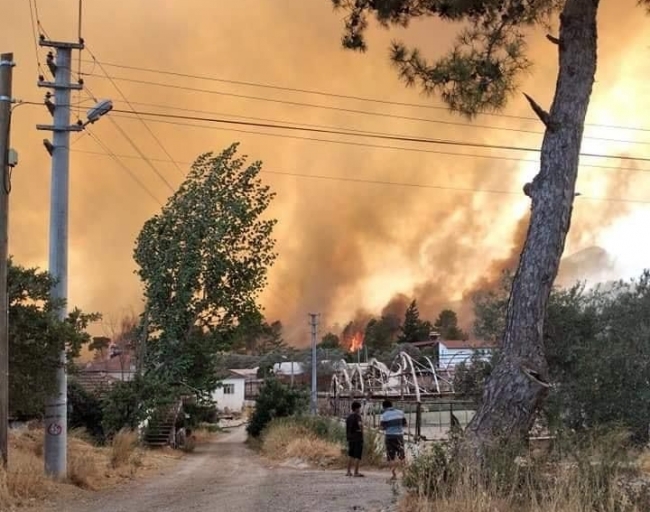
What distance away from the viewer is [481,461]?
8898 mm

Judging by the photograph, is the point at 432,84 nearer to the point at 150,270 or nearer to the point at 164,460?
the point at 164,460

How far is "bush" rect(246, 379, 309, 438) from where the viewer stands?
3872 cm

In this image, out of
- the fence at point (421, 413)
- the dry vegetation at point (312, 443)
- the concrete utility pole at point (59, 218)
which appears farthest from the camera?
the fence at point (421, 413)

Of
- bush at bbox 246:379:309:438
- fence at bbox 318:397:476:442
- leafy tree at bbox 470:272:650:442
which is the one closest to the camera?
leafy tree at bbox 470:272:650:442

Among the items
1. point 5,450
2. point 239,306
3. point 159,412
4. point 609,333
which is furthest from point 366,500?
point 239,306

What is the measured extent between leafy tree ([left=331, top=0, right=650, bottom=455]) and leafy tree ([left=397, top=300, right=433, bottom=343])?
4260 inches

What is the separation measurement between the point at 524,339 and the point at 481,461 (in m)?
2.15

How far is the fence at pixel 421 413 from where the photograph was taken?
932 inches

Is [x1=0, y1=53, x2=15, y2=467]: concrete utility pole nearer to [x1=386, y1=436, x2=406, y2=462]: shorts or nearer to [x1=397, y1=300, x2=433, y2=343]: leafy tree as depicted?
[x1=386, y1=436, x2=406, y2=462]: shorts

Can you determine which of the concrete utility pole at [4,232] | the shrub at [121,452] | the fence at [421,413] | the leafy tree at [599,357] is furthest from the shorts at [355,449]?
the concrete utility pole at [4,232]

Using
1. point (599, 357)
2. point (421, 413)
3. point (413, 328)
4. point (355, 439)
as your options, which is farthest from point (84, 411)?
point (413, 328)

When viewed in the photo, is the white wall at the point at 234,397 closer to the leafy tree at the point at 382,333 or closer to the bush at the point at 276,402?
the leafy tree at the point at 382,333

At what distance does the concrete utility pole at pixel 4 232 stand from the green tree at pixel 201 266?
2051 cm

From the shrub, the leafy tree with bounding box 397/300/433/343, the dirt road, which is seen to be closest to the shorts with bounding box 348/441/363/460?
the dirt road
